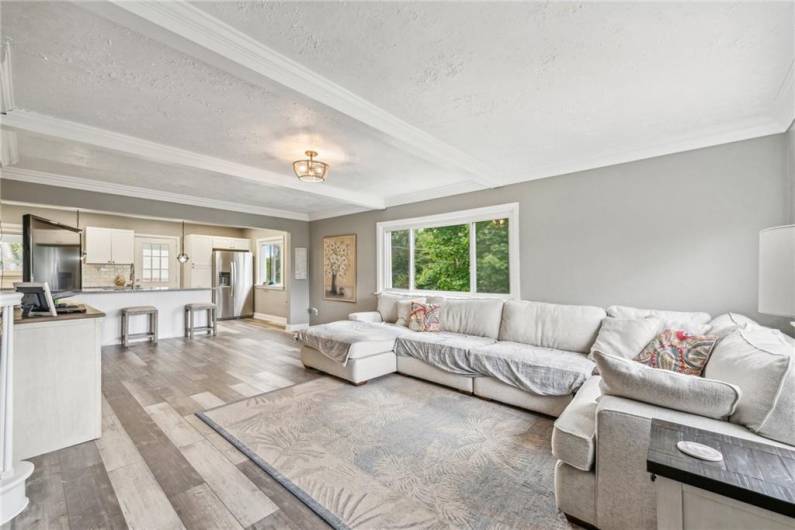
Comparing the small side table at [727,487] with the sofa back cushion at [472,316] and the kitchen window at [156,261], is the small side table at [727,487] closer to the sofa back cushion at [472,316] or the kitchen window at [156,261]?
the sofa back cushion at [472,316]

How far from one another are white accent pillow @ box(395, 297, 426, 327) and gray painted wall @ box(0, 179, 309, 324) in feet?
10.0

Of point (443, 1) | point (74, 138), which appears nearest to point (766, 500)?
point (443, 1)

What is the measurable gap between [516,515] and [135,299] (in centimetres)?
653

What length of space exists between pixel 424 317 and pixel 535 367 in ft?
5.62

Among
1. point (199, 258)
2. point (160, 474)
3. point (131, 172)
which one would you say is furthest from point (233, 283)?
point (160, 474)

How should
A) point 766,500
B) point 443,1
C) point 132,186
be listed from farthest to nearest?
point 132,186, point 443,1, point 766,500

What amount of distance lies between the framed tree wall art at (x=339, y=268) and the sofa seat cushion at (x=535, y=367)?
3511 millimetres

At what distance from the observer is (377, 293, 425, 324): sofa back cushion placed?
503 cm

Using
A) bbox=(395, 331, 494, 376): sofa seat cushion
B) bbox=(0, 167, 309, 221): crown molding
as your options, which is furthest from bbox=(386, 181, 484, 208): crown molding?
bbox=(0, 167, 309, 221): crown molding

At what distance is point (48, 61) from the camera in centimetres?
200

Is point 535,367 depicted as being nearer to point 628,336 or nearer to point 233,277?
point 628,336

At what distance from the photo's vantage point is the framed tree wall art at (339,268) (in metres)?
6.32

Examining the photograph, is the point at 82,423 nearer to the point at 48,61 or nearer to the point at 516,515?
the point at 48,61

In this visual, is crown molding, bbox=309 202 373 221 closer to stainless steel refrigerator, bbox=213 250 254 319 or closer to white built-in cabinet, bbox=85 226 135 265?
stainless steel refrigerator, bbox=213 250 254 319
